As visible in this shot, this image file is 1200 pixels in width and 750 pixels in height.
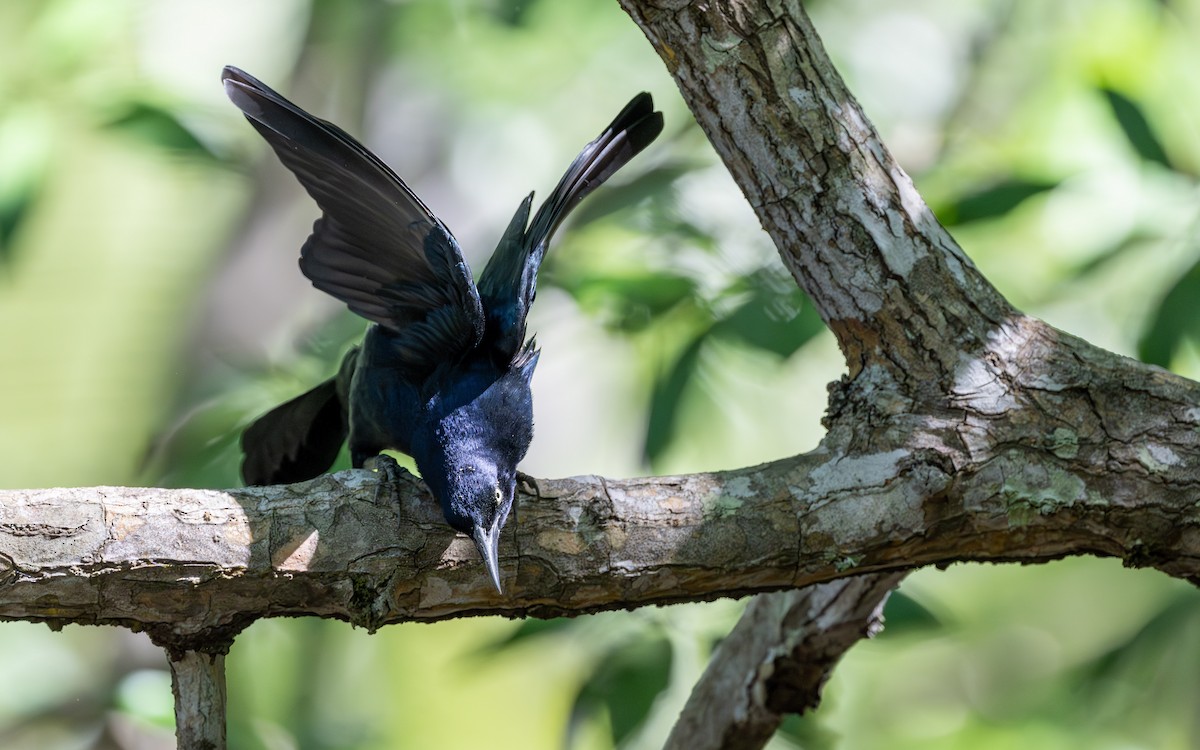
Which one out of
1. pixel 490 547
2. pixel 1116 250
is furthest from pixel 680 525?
pixel 1116 250

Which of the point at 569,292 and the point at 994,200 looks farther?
the point at 569,292

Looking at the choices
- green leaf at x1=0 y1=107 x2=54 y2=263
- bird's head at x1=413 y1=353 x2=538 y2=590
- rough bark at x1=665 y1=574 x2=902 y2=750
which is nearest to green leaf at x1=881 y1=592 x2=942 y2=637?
rough bark at x1=665 y1=574 x2=902 y2=750

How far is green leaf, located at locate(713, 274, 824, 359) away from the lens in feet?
7.66

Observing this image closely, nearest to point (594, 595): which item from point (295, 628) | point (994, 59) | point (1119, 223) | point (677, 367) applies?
point (677, 367)

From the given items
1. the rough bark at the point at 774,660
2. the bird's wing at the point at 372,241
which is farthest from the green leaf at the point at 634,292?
the rough bark at the point at 774,660

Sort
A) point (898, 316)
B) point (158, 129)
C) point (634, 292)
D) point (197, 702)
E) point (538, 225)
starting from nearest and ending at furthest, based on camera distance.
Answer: point (197, 702)
point (898, 316)
point (538, 225)
point (634, 292)
point (158, 129)

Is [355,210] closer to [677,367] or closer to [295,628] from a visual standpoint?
[677,367]

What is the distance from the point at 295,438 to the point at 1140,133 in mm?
2009

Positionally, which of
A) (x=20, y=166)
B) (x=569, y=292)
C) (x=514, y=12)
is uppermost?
(x=514, y=12)

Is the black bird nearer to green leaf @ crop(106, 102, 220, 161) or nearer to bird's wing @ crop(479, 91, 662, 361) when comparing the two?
bird's wing @ crop(479, 91, 662, 361)

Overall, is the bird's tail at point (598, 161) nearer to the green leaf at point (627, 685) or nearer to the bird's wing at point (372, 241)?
the bird's wing at point (372, 241)

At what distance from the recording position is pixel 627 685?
249 cm

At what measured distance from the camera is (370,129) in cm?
504

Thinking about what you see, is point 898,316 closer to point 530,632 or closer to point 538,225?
point 538,225
